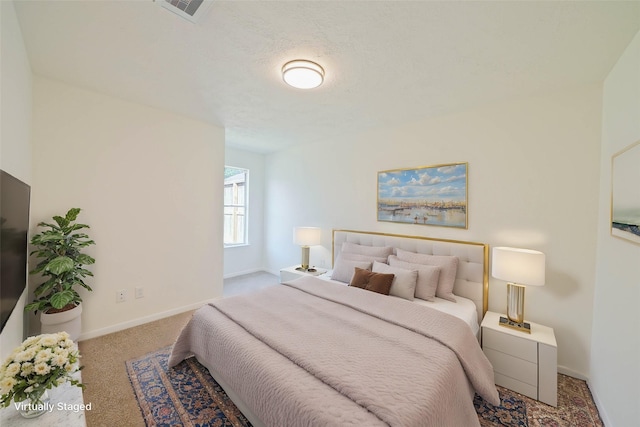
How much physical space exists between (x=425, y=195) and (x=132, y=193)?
3.34 metres

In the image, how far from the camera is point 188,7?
1400mm

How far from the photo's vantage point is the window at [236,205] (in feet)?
16.2

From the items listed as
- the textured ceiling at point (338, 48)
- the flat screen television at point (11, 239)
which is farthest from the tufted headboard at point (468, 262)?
the flat screen television at point (11, 239)

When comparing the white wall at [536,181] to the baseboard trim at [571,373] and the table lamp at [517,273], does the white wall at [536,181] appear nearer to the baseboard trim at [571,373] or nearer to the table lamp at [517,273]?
the baseboard trim at [571,373]

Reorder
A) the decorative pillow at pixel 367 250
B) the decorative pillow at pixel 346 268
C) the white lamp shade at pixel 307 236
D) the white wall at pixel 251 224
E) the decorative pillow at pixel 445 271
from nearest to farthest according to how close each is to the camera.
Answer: the decorative pillow at pixel 445 271 → the decorative pillow at pixel 346 268 → the decorative pillow at pixel 367 250 → the white lamp shade at pixel 307 236 → the white wall at pixel 251 224

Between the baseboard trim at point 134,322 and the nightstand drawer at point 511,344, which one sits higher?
the nightstand drawer at point 511,344

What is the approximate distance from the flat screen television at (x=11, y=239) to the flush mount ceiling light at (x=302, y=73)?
1690 mm

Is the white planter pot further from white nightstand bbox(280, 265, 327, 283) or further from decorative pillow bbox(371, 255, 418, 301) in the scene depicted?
decorative pillow bbox(371, 255, 418, 301)

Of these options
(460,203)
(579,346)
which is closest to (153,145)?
(460,203)

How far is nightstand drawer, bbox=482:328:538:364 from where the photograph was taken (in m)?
1.89

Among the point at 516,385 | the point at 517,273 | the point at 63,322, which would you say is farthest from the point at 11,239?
the point at 516,385

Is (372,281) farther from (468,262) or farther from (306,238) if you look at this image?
(306,238)

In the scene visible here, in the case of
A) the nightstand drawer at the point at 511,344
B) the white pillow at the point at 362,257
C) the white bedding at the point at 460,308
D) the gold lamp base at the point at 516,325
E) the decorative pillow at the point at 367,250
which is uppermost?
the decorative pillow at the point at 367,250

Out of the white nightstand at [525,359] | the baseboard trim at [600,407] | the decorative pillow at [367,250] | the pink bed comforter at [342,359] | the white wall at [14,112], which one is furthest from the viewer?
the decorative pillow at [367,250]
